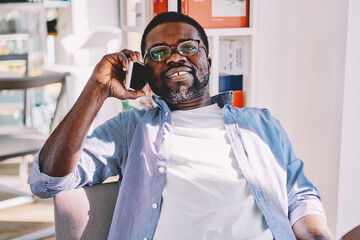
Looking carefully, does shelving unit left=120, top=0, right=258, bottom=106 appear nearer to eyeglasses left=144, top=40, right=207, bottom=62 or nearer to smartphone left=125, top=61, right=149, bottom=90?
eyeglasses left=144, top=40, right=207, bottom=62

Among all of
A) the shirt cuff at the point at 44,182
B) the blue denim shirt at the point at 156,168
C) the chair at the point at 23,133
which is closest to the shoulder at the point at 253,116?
the blue denim shirt at the point at 156,168

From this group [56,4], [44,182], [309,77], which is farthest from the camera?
[56,4]

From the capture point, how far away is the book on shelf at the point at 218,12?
2.13 meters

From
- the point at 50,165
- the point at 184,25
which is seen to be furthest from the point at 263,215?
the point at 184,25

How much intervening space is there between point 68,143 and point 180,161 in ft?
1.14

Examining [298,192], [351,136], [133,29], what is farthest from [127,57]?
[133,29]

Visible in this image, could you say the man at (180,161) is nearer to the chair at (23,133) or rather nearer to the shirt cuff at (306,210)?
the shirt cuff at (306,210)

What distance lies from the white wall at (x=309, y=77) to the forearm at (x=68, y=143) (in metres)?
1.22

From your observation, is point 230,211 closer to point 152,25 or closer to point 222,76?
point 152,25

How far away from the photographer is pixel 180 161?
139 cm

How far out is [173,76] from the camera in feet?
5.00

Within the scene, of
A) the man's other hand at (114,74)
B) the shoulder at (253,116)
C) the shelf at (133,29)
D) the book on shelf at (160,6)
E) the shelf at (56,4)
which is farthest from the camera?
the shelf at (56,4)

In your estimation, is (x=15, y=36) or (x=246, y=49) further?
(x=15, y=36)

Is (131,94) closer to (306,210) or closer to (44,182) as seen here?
(44,182)
